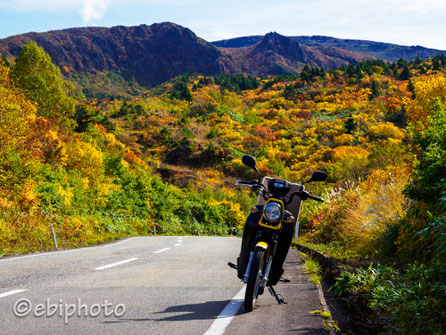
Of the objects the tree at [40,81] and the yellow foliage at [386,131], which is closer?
the tree at [40,81]

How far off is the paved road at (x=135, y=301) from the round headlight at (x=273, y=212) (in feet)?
3.22

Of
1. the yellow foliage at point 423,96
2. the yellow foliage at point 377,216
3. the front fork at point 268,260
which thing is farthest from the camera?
the yellow foliage at point 423,96

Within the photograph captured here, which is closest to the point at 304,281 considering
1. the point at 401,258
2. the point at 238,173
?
the point at 401,258

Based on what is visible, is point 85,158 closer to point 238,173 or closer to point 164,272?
point 164,272

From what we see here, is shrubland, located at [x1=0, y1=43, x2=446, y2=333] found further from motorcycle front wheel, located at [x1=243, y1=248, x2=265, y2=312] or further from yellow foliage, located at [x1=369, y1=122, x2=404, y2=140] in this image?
motorcycle front wheel, located at [x1=243, y1=248, x2=265, y2=312]

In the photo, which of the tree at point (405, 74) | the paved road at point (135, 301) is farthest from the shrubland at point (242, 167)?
the paved road at point (135, 301)

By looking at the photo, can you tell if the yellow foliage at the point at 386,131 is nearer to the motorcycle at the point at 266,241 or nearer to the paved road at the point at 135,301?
the paved road at the point at 135,301

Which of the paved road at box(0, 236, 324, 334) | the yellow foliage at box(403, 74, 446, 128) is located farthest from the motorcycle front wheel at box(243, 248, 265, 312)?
the yellow foliage at box(403, 74, 446, 128)

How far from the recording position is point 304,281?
6004mm

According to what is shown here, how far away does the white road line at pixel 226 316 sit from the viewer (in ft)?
11.1

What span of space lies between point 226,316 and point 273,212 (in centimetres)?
115

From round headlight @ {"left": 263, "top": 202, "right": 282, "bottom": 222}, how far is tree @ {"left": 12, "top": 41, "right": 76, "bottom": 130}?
102ft

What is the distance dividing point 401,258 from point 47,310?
4714mm

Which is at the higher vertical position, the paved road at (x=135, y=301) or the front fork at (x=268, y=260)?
the front fork at (x=268, y=260)
